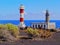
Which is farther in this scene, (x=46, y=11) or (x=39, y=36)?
(x=46, y=11)

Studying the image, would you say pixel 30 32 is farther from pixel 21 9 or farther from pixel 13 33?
pixel 21 9

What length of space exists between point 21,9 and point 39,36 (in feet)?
64.6

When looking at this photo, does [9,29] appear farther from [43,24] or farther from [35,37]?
[43,24]

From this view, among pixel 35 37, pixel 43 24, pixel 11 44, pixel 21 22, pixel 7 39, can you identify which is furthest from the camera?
pixel 43 24

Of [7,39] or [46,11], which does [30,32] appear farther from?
[46,11]

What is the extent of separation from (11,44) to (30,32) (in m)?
6.40

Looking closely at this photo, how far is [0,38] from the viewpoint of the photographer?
25031 mm

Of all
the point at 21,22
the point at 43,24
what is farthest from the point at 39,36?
the point at 43,24

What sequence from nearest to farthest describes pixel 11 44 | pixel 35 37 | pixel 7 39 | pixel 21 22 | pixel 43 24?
pixel 11 44 < pixel 7 39 < pixel 35 37 < pixel 21 22 < pixel 43 24

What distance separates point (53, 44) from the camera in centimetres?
2125

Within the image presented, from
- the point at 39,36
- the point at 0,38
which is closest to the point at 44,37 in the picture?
the point at 39,36

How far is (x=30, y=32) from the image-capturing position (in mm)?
27312

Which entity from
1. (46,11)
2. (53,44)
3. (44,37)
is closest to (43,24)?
(46,11)

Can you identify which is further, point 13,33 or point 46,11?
point 46,11
